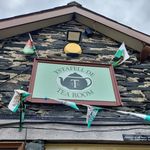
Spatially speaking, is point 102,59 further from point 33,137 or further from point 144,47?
point 33,137

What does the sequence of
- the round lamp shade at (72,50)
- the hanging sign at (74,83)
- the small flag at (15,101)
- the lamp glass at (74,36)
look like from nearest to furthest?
1. the small flag at (15,101)
2. the hanging sign at (74,83)
3. the round lamp shade at (72,50)
4. the lamp glass at (74,36)

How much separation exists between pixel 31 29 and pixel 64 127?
212cm

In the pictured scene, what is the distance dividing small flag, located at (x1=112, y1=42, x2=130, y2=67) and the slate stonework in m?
0.08

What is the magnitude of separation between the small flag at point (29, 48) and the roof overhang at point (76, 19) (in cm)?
35

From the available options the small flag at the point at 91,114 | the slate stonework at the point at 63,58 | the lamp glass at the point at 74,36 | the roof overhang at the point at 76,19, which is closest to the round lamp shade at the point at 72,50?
the slate stonework at the point at 63,58

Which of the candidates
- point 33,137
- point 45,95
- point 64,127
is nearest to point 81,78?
point 45,95

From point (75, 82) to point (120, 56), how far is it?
0.94 meters

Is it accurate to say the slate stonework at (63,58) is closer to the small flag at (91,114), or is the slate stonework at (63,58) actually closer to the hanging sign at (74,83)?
the hanging sign at (74,83)

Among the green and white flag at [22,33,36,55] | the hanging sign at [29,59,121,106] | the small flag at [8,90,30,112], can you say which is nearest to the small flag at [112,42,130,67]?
the hanging sign at [29,59,121,106]

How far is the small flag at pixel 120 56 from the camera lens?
4688 mm

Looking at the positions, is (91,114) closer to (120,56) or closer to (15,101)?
(15,101)

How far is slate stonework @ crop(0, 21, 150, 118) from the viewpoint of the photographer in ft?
13.1

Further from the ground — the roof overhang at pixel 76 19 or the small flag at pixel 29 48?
the roof overhang at pixel 76 19

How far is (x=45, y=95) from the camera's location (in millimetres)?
3902
